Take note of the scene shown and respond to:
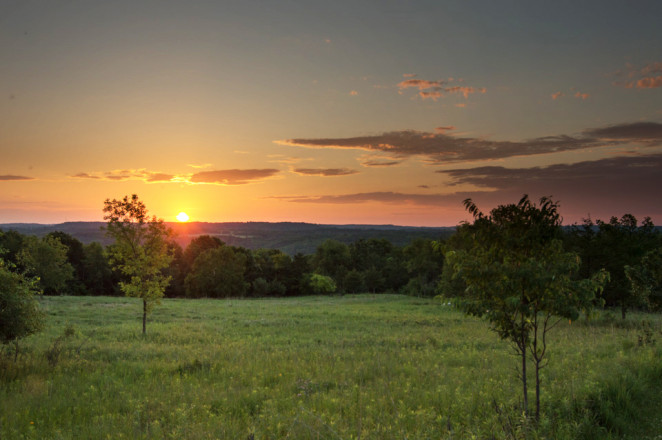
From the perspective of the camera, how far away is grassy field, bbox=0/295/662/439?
313 inches

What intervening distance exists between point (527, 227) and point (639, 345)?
1175 cm

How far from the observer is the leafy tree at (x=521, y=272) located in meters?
7.67

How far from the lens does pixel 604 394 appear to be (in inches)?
373

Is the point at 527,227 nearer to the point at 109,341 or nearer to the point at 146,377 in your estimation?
the point at 146,377

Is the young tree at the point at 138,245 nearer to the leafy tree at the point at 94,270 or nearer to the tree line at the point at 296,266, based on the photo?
the tree line at the point at 296,266

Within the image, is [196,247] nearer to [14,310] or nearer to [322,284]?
[322,284]

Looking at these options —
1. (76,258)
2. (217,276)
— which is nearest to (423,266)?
(217,276)

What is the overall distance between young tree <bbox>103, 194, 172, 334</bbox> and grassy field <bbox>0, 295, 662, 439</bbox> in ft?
10.3

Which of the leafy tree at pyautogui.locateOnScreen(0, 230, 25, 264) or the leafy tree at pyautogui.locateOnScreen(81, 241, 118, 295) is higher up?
the leafy tree at pyautogui.locateOnScreen(0, 230, 25, 264)

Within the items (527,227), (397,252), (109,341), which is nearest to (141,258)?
(109,341)

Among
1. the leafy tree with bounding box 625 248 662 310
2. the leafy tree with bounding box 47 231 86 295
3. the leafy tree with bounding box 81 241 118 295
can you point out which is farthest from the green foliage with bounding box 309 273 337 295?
the leafy tree with bounding box 625 248 662 310

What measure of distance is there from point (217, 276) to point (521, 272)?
69945 millimetres

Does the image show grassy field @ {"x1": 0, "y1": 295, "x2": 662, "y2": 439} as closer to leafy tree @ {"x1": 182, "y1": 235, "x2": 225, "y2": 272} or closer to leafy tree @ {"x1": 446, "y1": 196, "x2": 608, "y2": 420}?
leafy tree @ {"x1": 446, "y1": 196, "x2": 608, "y2": 420}

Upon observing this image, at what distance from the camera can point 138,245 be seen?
22328 mm
